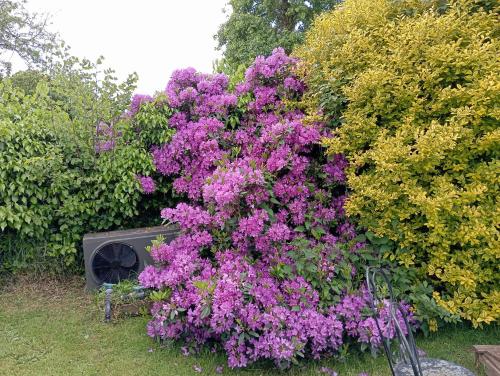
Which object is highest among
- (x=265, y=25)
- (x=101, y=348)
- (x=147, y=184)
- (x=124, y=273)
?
(x=265, y=25)

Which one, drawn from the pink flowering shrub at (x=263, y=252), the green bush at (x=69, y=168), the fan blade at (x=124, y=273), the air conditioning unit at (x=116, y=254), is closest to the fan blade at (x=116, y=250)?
the air conditioning unit at (x=116, y=254)

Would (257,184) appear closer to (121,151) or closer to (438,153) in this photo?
(438,153)

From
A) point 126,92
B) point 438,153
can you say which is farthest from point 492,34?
point 126,92

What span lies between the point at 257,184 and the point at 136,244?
1.47 meters

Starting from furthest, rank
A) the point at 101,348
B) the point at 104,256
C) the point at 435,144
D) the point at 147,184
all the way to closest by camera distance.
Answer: the point at 147,184 → the point at 104,256 → the point at 101,348 → the point at 435,144

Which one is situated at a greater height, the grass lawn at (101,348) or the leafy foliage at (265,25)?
the leafy foliage at (265,25)

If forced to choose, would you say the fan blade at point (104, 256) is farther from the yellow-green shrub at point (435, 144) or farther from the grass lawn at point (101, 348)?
the yellow-green shrub at point (435, 144)

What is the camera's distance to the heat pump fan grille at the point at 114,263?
3939 mm

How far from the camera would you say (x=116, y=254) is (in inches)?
156

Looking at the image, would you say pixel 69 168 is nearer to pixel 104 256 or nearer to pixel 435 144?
pixel 104 256

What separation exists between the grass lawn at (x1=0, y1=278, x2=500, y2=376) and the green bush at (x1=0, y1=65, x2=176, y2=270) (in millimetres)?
588

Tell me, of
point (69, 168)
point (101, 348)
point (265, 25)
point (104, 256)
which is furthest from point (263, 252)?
point (265, 25)

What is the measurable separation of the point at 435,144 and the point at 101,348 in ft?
8.92

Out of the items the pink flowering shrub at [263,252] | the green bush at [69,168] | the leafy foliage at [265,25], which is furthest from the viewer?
the leafy foliage at [265,25]
